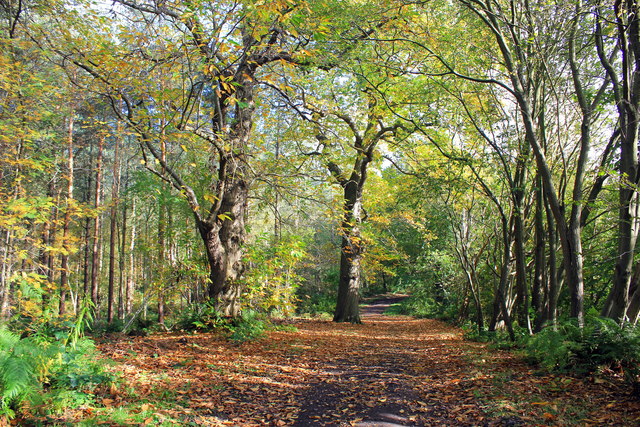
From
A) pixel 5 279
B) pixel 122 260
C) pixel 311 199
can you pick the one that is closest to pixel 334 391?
pixel 311 199

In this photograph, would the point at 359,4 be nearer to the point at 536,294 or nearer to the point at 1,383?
the point at 536,294

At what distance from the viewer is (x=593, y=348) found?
4.25 meters

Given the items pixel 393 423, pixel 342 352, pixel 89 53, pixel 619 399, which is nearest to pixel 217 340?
pixel 342 352

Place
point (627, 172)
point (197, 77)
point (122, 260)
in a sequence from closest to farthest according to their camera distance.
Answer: point (627, 172) → point (197, 77) → point (122, 260)

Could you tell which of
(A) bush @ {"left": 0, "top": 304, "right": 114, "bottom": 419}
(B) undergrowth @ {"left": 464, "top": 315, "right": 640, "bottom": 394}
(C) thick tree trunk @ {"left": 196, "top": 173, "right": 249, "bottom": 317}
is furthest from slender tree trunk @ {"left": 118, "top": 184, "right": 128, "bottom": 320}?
(B) undergrowth @ {"left": 464, "top": 315, "right": 640, "bottom": 394}

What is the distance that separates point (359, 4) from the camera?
853cm

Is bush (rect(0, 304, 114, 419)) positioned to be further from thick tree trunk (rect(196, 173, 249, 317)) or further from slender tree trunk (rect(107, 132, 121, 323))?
slender tree trunk (rect(107, 132, 121, 323))

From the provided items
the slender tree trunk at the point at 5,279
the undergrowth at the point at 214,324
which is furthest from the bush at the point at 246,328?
the slender tree trunk at the point at 5,279

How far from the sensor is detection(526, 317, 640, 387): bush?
3.87m

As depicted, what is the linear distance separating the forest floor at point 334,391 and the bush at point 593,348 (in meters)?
0.20

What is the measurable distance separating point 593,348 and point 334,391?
2.90 meters

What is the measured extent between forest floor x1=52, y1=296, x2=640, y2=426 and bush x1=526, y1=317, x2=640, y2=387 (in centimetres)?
20

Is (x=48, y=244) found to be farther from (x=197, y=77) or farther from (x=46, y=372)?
(x=46, y=372)

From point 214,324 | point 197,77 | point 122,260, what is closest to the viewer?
point 197,77
